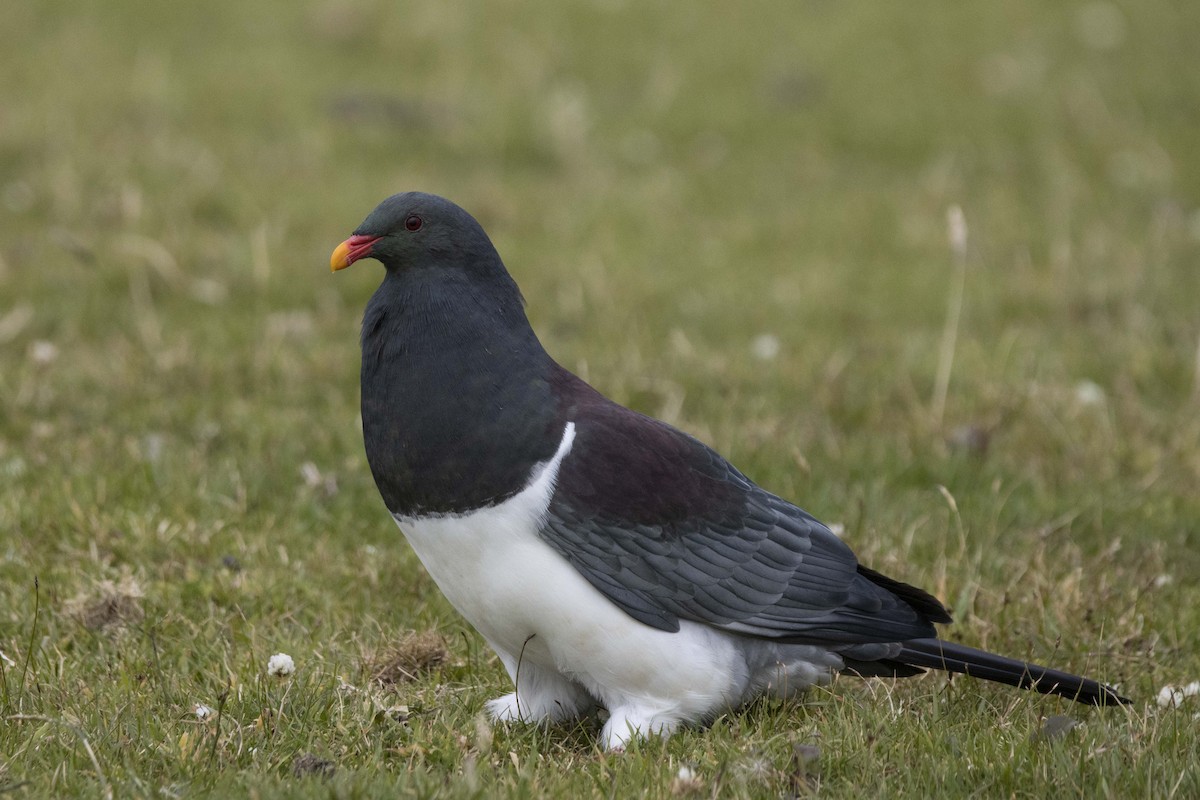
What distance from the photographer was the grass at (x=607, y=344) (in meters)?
3.56

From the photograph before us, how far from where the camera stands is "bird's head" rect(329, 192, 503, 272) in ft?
12.5

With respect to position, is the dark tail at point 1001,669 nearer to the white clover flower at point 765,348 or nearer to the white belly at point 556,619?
the white belly at point 556,619

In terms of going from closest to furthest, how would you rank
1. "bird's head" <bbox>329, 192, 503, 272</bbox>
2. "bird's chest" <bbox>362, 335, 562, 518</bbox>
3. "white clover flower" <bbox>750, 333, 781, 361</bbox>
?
"bird's chest" <bbox>362, 335, 562, 518</bbox>, "bird's head" <bbox>329, 192, 503, 272</bbox>, "white clover flower" <bbox>750, 333, 781, 361</bbox>

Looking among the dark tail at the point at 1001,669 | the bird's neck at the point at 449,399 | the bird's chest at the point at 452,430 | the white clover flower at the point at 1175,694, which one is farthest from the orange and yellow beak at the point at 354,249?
the white clover flower at the point at 1175,694

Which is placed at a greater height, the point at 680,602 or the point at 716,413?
the point at 680,602

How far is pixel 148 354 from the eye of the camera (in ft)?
21.0

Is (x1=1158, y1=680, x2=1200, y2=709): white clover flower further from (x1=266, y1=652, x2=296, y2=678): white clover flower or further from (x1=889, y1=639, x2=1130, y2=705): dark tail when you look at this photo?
(x1=266, y1=652, x2=296, y2=678): white clover flower

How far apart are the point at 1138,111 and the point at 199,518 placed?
844 centimetres

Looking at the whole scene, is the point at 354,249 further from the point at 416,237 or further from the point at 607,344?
the point at 607,344

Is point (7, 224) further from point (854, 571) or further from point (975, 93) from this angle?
point (975, 93)

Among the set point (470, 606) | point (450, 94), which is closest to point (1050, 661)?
point (470, 606)

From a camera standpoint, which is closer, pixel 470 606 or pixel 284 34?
pixel 470 606

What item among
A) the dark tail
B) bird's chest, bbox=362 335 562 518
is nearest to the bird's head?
bird's chest, bbox=362 335 562 518

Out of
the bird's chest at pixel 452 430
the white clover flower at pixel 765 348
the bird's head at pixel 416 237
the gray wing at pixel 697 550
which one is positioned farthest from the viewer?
the white clover flower at pixel 765 348
